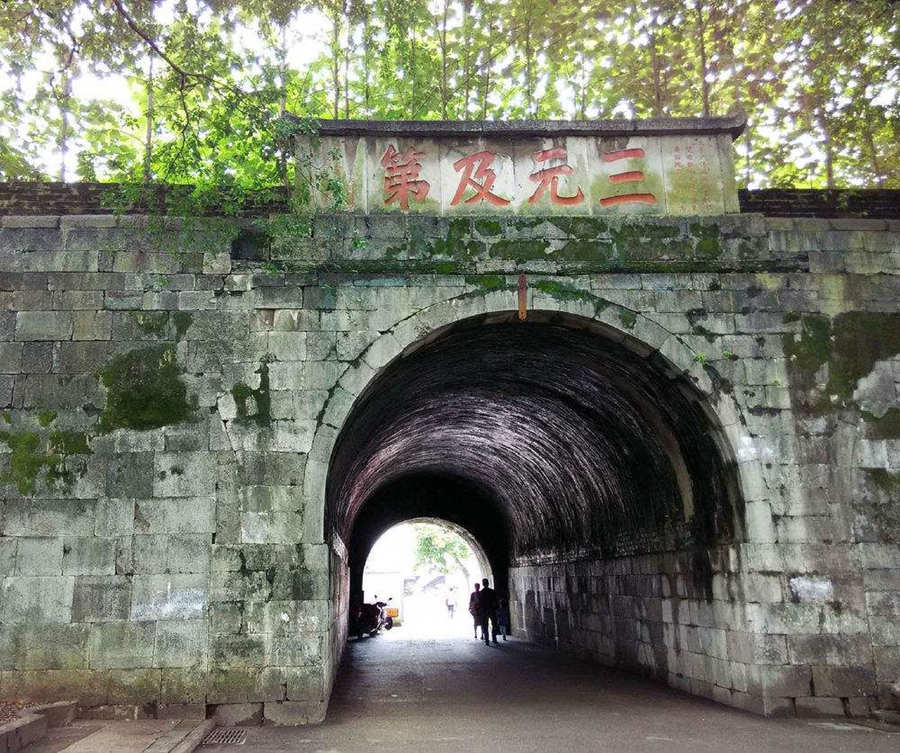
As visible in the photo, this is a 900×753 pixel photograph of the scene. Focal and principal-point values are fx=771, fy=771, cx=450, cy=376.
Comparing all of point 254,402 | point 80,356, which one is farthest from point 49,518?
point 254,402

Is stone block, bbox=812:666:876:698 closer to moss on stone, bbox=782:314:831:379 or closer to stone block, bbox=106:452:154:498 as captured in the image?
moss on stone, bbox=782:314:831:379

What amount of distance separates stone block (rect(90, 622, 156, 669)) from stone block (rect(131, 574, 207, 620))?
0.37 ft

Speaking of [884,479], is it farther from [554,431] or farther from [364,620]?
[364,620]

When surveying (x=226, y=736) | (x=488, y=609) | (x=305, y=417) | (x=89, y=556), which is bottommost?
(x=226, y=736)

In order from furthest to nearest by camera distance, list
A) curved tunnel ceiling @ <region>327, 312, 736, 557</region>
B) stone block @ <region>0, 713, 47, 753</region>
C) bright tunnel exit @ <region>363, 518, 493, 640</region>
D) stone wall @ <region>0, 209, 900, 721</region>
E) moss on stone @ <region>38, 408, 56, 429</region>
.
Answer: bright tunnel exit @ <region>363, 518, 493, 640</region>, curved tunnel ceiling @ <region>327, 312, 736, 557</region>, moss on stone @ <region>38, 408, 56, 429</region>, stone wall @ <region>0, 209, 900, 721</region>, stone block @ <region>0, 713, 47, 753</region>

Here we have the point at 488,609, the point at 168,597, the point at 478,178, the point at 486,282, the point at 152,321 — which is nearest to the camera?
the point at 168,597

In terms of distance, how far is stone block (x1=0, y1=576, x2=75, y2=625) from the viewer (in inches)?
271

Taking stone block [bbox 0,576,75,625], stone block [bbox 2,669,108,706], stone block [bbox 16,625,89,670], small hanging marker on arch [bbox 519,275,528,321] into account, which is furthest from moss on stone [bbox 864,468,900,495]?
stone block [bbox 0,576,75,625]

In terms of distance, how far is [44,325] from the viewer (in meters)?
7.50

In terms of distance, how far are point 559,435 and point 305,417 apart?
606 centimetres

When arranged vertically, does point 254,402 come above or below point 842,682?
above

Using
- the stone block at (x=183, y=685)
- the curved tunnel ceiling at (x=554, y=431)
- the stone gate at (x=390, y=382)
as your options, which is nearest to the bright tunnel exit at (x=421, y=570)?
the curved tunnel ceiling at (x=554, y=431)

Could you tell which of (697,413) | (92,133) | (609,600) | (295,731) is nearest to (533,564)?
(609,600)

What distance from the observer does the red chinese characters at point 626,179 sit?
27.0ft
